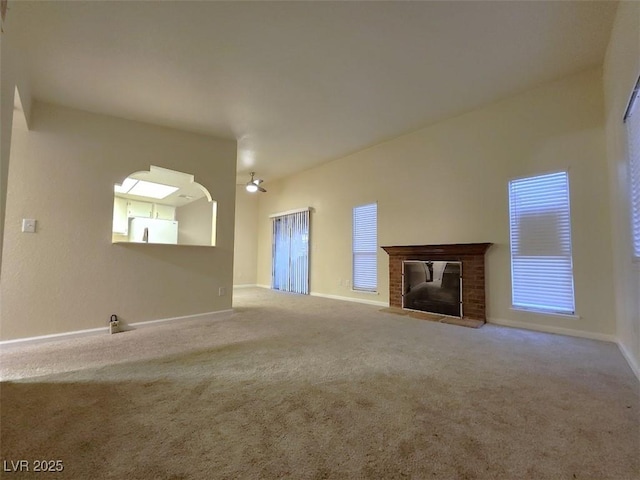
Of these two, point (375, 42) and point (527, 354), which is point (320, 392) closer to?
point (527, 354)

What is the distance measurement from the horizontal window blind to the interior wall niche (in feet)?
16.2

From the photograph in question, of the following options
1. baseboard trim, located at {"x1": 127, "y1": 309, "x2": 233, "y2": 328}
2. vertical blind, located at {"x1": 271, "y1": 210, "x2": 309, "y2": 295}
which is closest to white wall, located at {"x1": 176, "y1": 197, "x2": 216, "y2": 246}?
vertical blind, located at {"x1": 271, "y1": 210, "x2": 309, "y2": 295}

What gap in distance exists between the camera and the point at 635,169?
83.5 inches

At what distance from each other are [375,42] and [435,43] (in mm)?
568

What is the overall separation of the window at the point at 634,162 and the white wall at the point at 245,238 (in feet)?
24.1

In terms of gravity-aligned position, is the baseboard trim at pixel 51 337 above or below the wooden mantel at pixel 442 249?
below

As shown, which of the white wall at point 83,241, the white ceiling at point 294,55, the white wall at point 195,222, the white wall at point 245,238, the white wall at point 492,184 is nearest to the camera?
the white ceiling at point 294,55

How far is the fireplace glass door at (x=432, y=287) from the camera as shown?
3.97 meters

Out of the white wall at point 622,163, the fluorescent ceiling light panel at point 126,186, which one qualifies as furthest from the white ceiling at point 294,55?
the fluorescent ceiling light panel at point 126,186

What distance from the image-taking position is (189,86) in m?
3.07

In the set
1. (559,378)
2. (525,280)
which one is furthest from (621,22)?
(559,378)

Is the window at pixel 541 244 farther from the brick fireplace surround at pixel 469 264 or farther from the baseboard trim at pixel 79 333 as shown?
the baseboard trim at pixel 79 333

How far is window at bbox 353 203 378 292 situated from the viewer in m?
5.17

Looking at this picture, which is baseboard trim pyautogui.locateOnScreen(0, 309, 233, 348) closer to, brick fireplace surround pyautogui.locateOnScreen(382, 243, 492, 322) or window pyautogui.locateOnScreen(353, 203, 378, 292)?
window pyautogui.locateOnScreen(353, 203, 378, 292)
